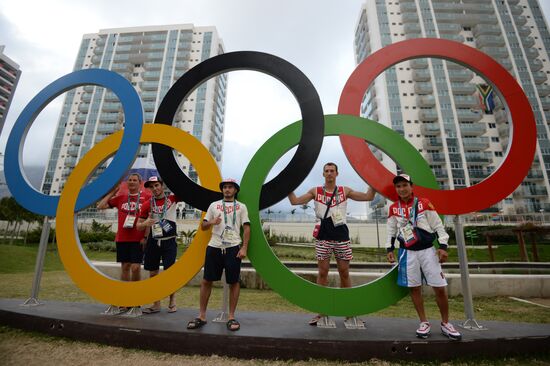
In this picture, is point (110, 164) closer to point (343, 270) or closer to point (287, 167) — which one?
point (287, 167)

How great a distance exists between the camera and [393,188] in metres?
3.92

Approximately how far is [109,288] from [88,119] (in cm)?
6139

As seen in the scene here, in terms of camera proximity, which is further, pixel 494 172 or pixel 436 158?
pixel 436 158

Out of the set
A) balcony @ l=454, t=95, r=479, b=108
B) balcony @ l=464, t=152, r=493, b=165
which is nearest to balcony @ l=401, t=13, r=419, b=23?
balcony @ l=454, t=95, r=479, b=108

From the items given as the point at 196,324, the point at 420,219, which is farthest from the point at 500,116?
the point at 196,324

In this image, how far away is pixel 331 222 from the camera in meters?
3.74

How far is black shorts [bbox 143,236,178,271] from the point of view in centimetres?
426

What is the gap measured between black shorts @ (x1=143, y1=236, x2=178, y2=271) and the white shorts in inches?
130

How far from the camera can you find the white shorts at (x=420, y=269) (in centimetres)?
324

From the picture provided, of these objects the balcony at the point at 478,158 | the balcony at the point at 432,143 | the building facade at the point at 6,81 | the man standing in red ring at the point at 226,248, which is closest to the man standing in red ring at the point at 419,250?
the man standing in red ring at the point at 226,248

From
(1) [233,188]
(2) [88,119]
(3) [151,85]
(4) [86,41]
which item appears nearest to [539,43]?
(1) [233,188]

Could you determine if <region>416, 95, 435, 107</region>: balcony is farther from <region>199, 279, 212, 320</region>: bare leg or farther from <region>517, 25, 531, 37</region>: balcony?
<region>199, 279, 212, 320</region>: bare leg

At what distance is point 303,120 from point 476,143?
1990 inches

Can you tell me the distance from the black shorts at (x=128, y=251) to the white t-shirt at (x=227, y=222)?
149 centimetres
